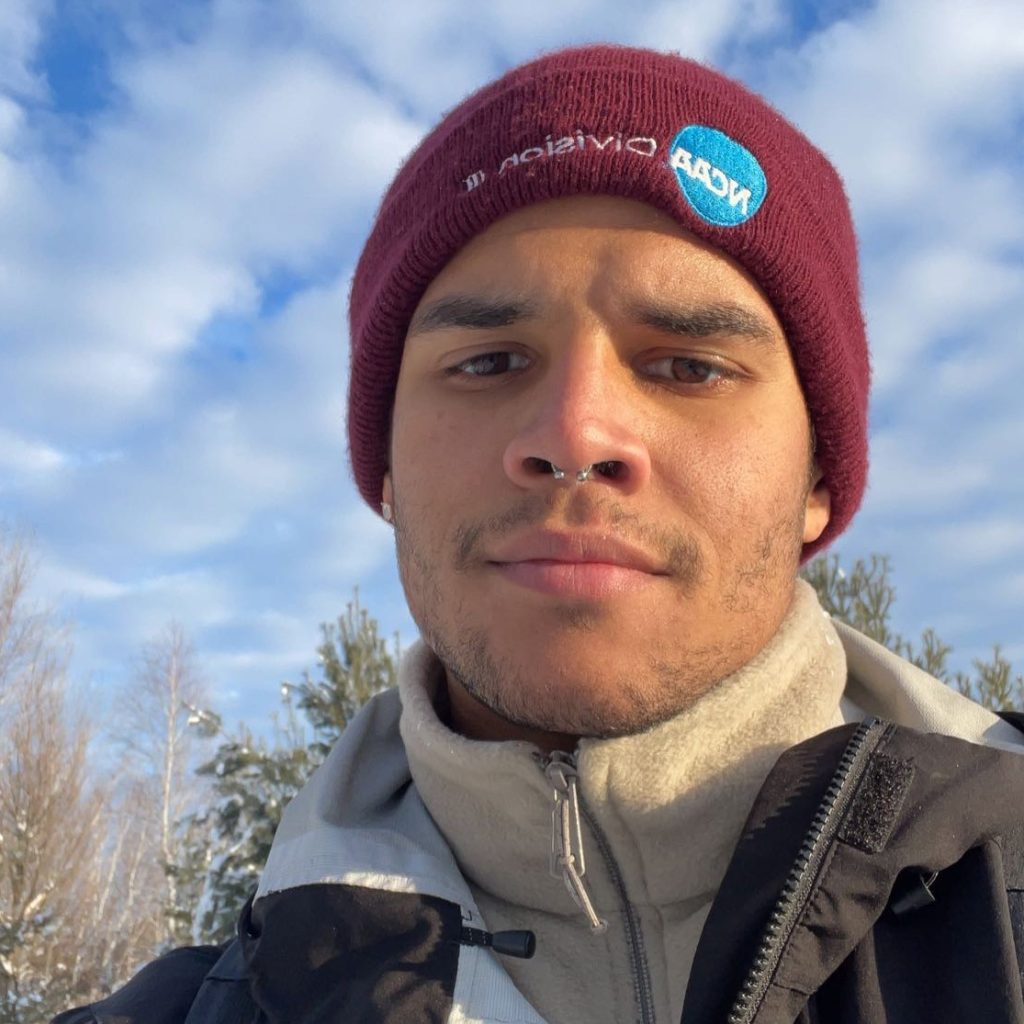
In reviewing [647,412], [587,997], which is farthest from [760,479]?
[587,997]

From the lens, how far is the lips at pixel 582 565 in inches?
55.3

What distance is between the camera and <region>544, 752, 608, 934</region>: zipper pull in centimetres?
142

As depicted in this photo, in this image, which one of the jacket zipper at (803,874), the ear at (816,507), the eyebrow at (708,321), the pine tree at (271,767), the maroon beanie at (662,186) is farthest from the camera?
the pine tree at (271,767)

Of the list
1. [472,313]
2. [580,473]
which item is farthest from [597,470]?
[472,313]

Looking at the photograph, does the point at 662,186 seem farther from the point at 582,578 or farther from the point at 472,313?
the point at 582,578

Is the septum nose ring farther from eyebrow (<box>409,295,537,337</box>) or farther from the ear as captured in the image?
the ear

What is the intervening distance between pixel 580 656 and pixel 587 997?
526 mm

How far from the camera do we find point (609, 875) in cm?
150

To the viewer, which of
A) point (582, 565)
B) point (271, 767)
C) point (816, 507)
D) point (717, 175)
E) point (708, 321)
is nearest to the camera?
point (582, 565)

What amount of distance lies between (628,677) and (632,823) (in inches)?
8.5

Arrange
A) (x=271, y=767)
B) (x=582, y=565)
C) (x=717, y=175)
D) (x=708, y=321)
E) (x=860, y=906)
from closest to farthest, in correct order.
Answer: (x=860, y=906) → (x=582, y=565) → (x=708, y=321) → (x=717, y=175) → (x=271, y=767)

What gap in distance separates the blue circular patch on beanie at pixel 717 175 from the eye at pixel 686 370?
243 mm

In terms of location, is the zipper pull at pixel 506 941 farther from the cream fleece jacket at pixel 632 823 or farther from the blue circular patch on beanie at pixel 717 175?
the blue circular patch on beanie at pixel 717 175

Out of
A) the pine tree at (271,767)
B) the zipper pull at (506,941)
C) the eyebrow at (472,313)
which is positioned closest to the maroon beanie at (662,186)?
the eyebrow at (472,313)
